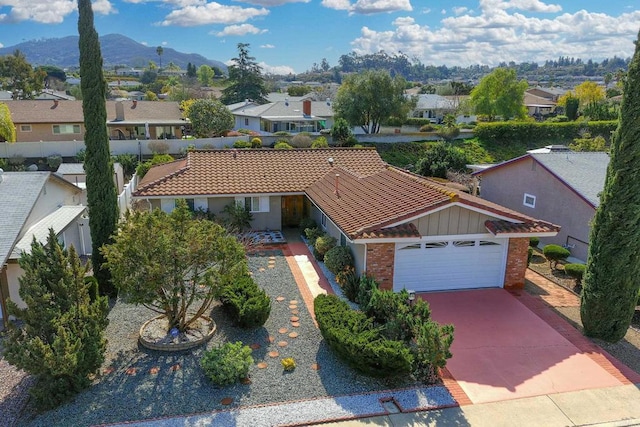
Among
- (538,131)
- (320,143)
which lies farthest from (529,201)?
(538,131)

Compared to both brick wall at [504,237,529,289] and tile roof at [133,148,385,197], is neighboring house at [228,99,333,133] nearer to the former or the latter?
tile roof at [133,148,385,197]

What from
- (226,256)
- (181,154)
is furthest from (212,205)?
(181,154)

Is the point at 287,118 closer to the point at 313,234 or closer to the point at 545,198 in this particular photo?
the point at 313,234

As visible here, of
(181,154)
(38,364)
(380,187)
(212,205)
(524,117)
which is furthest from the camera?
(524,117)

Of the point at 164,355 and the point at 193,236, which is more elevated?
the point at 193,236

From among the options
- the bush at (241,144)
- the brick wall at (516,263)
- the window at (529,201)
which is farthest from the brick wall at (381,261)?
the bush at (241,144)

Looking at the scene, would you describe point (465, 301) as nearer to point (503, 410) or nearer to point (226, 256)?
point (503, 410)
